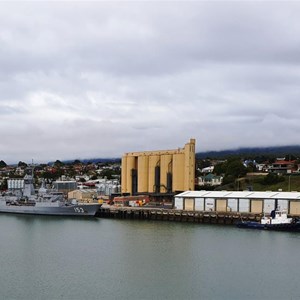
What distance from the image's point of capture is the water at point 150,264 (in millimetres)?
17438

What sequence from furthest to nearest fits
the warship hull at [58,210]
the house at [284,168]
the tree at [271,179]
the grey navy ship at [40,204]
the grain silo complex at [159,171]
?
the house at [284,168] < the tree at [271,179] < the grain silo complex at [159,171] < the grey navy ship at [40,204] < the warship hull at [58,210]

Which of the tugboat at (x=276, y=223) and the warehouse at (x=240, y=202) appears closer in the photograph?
the tugboat at (x=276, y=223)

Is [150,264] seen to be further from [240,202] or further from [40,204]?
[40,204]

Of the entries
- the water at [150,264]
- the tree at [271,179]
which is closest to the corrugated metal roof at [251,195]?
the water at [150,264]

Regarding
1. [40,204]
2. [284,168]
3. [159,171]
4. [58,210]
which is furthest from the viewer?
[284,168]

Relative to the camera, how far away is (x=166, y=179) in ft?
166

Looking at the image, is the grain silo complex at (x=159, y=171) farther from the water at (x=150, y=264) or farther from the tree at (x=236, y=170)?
the water at (x=150, y=264)

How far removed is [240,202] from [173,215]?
5091 mm

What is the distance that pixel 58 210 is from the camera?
45438 millimetres

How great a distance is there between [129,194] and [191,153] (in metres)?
8.84

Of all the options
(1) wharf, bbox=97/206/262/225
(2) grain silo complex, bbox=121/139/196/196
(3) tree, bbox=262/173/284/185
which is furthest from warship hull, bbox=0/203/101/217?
(3) tree, bbox=262/173/284/185

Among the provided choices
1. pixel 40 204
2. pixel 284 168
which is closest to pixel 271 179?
pixel 284 168

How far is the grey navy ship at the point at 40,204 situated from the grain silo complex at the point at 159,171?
Result: 24.4ft

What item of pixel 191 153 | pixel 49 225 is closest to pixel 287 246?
pixel 49 225
